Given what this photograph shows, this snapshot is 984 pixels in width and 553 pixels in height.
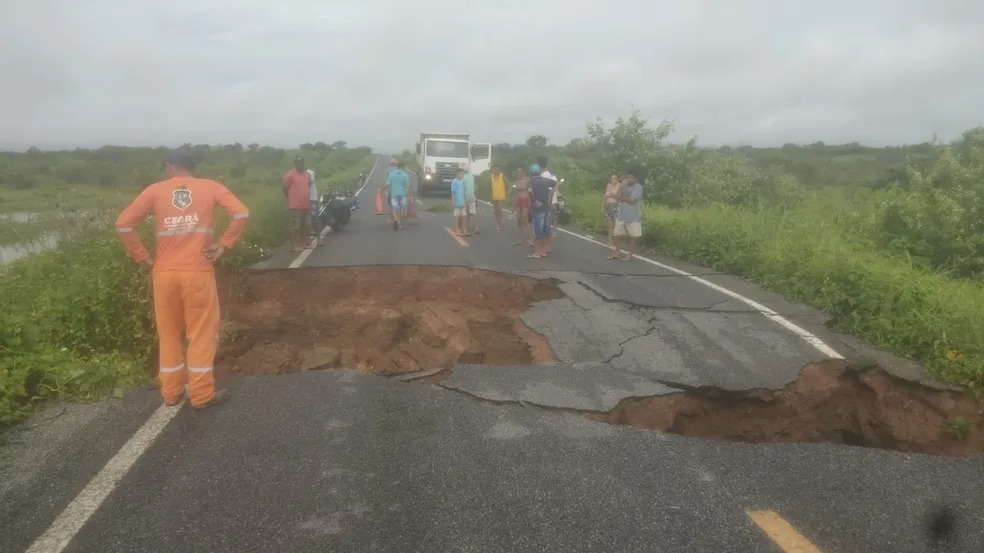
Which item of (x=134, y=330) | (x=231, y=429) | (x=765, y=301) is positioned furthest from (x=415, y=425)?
(x=765, y=301)

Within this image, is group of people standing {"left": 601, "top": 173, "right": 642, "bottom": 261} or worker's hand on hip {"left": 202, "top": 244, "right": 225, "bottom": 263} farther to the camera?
group of people standing {"left": 601, "top": 173, "right": 642, "bottom": 261}

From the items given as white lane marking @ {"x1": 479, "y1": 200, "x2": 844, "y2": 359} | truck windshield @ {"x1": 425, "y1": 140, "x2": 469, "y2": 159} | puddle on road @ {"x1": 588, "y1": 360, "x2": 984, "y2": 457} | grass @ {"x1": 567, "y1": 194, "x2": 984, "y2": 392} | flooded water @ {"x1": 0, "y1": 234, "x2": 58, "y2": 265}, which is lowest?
puddle on road @ {"x1": 588, "y1": 360, "x2": 984, "y2": 457}

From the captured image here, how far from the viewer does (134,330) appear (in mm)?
6934

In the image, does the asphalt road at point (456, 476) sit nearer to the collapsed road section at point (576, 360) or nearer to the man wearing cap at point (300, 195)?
the collapsed road section at point (576, 360)

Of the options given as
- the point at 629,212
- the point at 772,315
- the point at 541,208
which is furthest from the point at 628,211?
the point at 772,315

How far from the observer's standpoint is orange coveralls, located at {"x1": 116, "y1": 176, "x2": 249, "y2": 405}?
504cm

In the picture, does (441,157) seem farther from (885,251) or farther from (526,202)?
(885,251)

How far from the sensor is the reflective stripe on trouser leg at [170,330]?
16.5ft

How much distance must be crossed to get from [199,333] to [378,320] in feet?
10.0

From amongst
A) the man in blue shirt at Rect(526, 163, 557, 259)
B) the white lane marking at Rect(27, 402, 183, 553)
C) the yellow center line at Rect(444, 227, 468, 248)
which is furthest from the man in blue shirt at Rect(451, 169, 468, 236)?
the white lane marking at Rect(27, 402, 183, 553)

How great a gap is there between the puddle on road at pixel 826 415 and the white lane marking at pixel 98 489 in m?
2.92

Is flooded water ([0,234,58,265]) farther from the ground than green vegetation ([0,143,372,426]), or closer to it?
farther from the ground

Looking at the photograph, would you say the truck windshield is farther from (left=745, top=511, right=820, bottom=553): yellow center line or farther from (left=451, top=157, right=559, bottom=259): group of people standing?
(left=745, top=511, right=820, bottom=553): yellow center line

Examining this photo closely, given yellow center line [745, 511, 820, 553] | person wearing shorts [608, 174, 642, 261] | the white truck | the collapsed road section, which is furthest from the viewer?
the white truck
